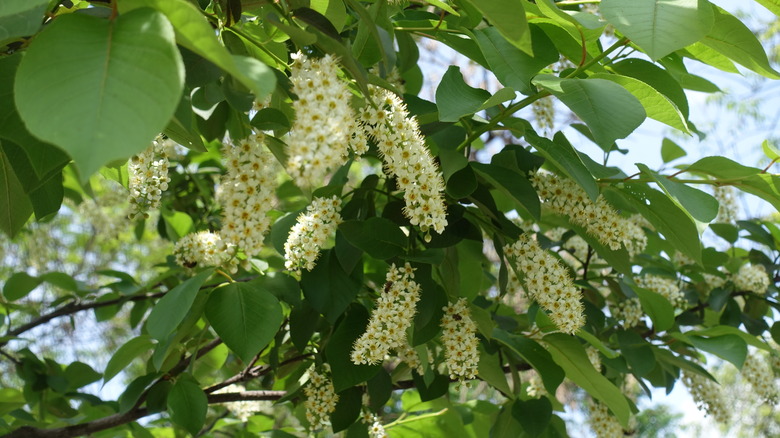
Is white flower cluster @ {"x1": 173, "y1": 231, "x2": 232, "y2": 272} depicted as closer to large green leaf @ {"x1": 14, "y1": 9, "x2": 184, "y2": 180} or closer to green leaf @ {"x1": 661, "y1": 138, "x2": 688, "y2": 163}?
large green leaf @ {"x1": 14, "y1": 9, "x2": 184, "y2": 180}

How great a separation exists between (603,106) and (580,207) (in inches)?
20.2

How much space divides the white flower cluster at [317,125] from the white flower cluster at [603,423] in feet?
6.13

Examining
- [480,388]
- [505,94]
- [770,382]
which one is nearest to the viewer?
[505,94]

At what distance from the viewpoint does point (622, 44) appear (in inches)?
64.2

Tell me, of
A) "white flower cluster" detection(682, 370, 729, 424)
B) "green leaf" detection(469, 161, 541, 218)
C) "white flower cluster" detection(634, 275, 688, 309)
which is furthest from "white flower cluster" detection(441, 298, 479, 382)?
"white flower cluster" detection(682, 370, 729, 424)

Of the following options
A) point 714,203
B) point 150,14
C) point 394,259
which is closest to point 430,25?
point 394,259

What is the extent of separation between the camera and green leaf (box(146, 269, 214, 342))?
59.8 inches

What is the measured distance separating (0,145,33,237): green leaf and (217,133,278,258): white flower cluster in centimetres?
43

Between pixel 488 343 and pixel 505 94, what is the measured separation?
88 cm

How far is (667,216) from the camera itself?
1704 millimetres

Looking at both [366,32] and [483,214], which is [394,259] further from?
[366,32]

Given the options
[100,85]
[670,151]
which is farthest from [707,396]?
[100,85]

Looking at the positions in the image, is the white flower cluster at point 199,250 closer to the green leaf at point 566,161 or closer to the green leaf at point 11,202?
the green leaf at point 11,202

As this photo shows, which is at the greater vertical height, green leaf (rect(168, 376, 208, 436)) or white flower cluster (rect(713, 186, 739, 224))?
green leaf (rect(168, 376, 208, 436))
